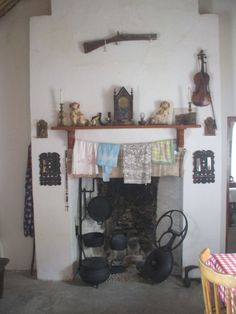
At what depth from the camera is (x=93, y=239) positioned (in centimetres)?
386

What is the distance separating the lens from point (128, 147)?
3.52 meters

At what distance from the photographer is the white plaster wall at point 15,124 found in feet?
12.7

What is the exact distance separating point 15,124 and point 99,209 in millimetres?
1448

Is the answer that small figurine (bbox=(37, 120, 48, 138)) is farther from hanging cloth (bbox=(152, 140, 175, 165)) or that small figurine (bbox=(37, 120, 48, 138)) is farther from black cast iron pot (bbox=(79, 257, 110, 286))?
black cast iron pot (bbox=(79, 257, 110, 286))

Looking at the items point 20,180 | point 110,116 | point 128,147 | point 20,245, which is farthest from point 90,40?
point 20,245

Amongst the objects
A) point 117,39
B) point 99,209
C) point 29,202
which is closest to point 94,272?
point 99,209

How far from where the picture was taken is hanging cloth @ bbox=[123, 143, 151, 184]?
3512 mm

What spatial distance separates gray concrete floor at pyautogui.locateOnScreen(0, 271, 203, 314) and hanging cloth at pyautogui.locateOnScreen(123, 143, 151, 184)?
113 centimetres

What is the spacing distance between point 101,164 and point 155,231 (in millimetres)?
1146

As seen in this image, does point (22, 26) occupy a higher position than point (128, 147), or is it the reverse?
point (22, 26)

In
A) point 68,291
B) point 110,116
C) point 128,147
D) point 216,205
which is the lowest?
point 68,291

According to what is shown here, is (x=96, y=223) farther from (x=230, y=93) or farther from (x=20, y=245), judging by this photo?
(x=230, y=93)

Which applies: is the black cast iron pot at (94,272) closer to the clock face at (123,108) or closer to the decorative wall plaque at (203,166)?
the decorative wall plaque at (203,166)

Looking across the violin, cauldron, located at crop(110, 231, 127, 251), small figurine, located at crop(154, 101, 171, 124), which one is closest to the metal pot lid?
cauldron, located at crop(110, 231, 127, 251)
